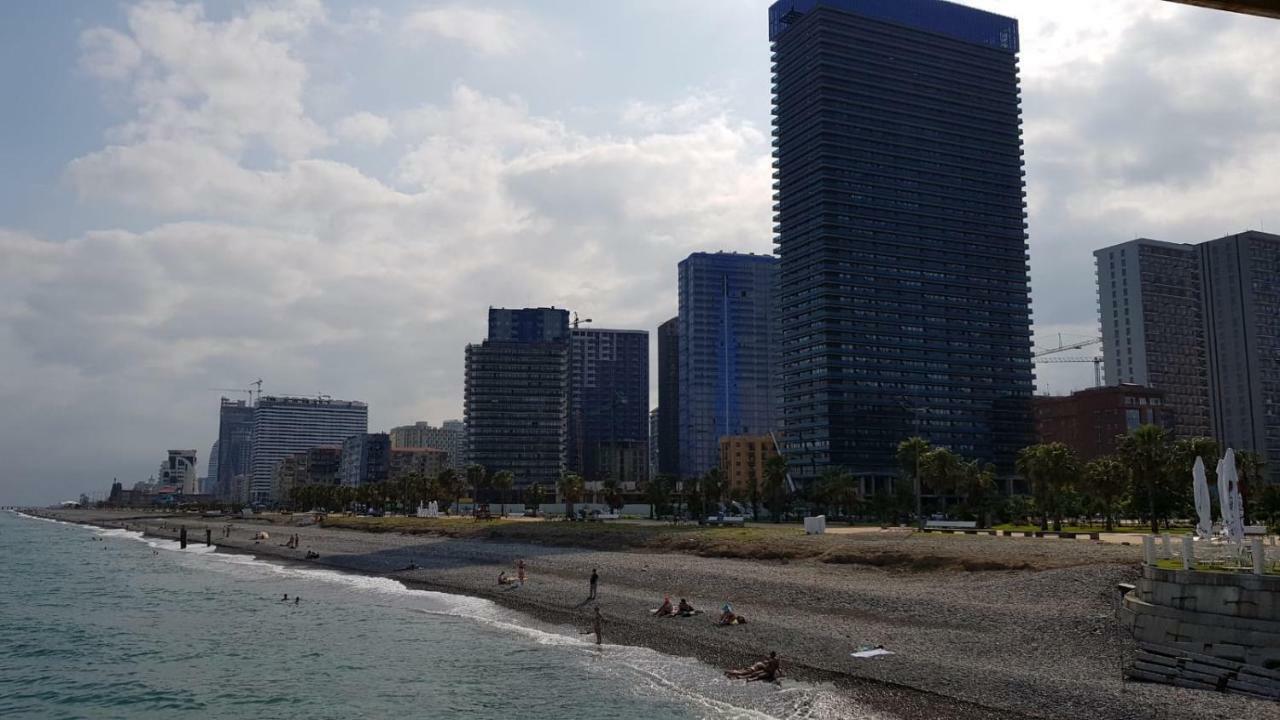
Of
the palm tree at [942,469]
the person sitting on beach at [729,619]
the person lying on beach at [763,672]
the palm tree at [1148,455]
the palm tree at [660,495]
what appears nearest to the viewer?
the person lying on beach at [763,672]

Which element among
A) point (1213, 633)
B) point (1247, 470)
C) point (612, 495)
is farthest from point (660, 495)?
point (1213, 633)

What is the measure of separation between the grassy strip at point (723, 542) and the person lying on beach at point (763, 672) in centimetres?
2128

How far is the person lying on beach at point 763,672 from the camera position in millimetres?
33062

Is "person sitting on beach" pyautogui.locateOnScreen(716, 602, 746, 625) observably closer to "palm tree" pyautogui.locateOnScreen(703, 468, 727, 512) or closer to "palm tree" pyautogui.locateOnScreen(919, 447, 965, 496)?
"palm tree" pyautogui.locateOnScreen(919, 447, 965, 496)

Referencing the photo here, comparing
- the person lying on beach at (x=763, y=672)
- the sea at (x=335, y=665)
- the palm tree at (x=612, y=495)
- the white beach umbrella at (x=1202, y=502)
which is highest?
the white beach umbrella at (x=1202, y=502)

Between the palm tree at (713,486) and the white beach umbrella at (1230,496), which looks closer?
the white beach umbrella at (1230,496)

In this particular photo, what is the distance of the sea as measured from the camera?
32.3 metres

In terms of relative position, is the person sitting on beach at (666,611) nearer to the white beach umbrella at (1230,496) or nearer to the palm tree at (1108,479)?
the white beach umbrella at (1230,496)

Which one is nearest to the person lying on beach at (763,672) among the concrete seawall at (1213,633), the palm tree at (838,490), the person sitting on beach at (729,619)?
the person sitting on beach at (729,619)

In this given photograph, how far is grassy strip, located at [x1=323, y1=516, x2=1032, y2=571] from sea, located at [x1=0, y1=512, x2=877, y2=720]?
2239cm

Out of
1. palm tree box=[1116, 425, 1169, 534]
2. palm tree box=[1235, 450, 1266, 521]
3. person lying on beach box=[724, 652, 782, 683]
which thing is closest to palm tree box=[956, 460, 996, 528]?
palm tree box=[1116, 425, 1169, 534]

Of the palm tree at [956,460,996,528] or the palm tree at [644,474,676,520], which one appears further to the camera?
the palm tree at [644,474,676,520]

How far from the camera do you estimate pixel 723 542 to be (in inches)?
3046

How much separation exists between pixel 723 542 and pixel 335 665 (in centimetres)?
4219
